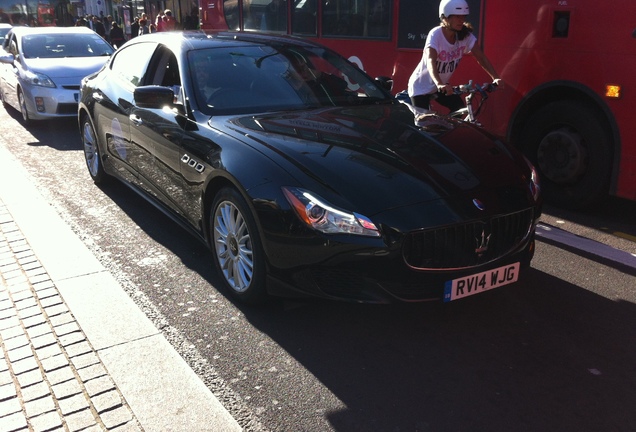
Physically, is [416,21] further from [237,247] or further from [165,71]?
[237,247]

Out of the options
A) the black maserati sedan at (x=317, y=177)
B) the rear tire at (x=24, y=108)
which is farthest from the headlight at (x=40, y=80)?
the black maserati sedan at (x=317, y=177)

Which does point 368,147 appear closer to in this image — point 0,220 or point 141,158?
point 141,158

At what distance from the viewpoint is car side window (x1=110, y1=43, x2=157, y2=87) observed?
5.60m

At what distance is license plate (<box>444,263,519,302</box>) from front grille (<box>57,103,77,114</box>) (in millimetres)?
8694

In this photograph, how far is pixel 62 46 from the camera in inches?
459

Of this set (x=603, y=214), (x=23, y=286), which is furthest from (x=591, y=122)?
(x=23, y=286)

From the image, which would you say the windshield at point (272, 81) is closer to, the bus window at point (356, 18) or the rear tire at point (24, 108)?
the bus window at point (356, 18)

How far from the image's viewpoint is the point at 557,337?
145 inches

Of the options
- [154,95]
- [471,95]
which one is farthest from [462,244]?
[471,95]

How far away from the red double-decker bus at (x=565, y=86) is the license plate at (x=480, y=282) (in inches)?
97.5

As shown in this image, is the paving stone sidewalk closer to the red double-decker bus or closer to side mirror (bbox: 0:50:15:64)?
the red double-decker bus

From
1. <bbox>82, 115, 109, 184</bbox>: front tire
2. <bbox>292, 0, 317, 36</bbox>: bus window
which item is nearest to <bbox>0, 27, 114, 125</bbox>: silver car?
<bbox>292, 0, 317, 36</bbox>: bus window

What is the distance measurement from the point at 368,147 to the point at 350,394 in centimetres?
149

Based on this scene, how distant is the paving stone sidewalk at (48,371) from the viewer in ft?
9.75
